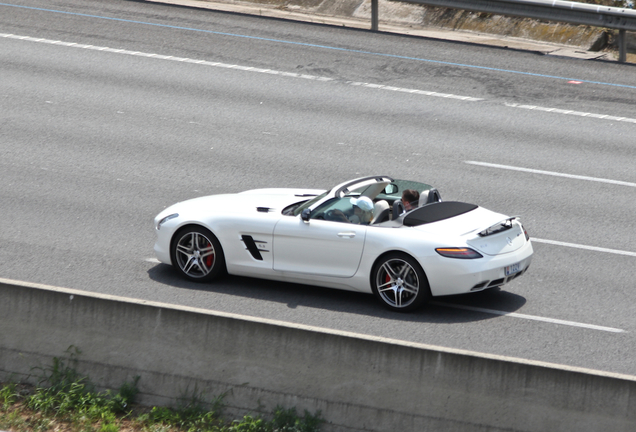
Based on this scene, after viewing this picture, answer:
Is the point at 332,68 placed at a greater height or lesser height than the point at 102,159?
greater

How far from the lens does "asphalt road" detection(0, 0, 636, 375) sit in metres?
9.16

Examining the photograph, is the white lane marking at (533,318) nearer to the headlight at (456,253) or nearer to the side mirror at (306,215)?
the headlight at (456,253)

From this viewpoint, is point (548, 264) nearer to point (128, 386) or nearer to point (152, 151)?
point (128, 386)

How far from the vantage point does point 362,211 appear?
9.21m

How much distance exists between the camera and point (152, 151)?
45.5ft

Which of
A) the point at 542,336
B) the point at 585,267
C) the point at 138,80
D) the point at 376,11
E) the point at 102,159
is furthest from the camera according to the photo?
the point at 376,11

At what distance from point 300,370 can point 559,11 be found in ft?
45.4

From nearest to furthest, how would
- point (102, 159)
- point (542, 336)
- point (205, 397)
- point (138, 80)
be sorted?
point (205, 397) < point (542, 336) < point (102, 159) < point (138, 80)

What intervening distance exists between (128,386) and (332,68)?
36.7 feet

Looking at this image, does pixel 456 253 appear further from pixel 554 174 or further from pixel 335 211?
pixel 554 174

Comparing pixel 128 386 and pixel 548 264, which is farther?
pixel 548 264

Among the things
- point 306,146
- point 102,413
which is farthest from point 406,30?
point 102,413

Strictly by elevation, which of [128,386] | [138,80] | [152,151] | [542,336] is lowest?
[128,386]

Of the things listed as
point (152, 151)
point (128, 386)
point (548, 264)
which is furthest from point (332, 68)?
point (128, 386)
